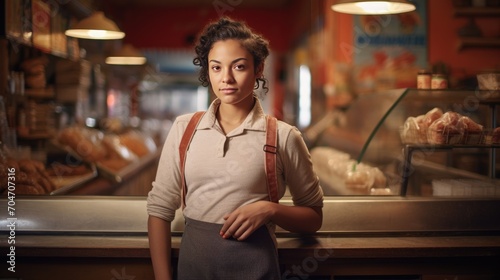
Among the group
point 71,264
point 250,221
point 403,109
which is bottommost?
point 71,264

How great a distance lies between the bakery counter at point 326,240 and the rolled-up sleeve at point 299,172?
293mm

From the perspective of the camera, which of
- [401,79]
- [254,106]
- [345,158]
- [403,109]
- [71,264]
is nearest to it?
[254,106]

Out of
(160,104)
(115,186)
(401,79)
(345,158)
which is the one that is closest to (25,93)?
(115,186)

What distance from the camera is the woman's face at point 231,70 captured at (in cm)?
197

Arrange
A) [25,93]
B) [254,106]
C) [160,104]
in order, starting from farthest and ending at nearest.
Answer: [160,104], [25,93], [254,106]

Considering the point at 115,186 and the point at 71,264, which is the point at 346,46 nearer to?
the point at 115,186

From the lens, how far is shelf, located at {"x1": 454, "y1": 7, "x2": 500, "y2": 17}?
6848 mm

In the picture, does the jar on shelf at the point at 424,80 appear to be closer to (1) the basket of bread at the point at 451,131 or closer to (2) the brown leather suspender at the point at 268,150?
(1) the basket of bread at the point at 451,131

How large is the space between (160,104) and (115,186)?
52.7ft

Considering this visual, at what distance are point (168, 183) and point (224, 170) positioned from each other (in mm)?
244

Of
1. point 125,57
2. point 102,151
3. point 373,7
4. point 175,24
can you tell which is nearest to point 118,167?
point 102,151

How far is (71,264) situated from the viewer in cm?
240

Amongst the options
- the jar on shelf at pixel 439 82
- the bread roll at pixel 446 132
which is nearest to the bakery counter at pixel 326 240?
the bread roll at pixel 446 132

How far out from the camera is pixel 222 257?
201 cm
